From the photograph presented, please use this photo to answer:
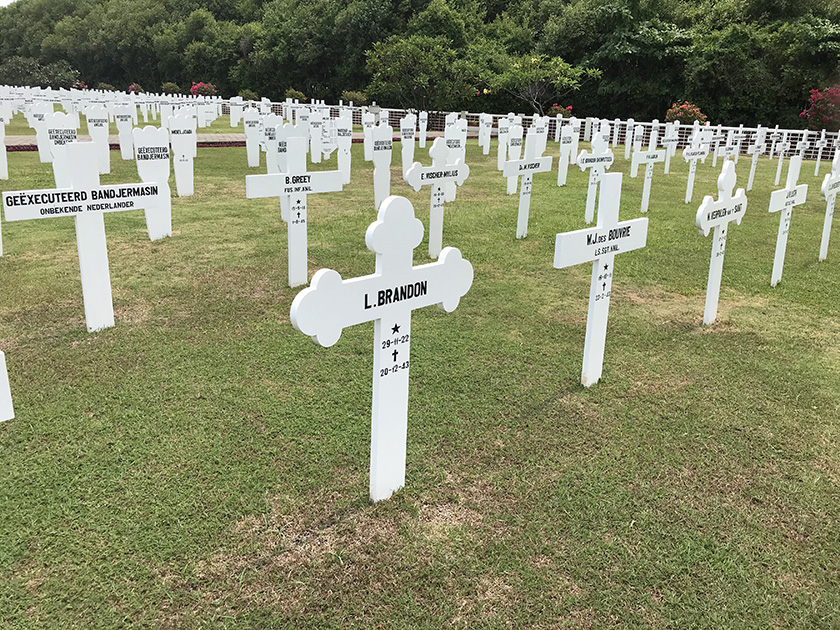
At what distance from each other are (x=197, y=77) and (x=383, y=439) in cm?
5917

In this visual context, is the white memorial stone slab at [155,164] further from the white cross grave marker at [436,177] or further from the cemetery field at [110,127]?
the cemetery field at [110,127]

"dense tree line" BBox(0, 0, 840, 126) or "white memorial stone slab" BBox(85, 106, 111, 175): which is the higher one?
"dense tree line" BBox(0, 0, 840, 126)

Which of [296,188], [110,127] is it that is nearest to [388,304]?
[296,188]

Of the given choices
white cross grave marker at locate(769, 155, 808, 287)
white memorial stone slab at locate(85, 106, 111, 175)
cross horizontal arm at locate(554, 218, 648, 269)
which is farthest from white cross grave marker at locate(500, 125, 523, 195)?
cross horizontal arm at locate(554, 218, 648, 269)

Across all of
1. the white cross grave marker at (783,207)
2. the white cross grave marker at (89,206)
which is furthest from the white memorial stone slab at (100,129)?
the white cross grave marker at (783,207)

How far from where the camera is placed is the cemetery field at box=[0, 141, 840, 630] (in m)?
2.76

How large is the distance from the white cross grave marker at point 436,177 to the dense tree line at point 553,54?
25958 mm

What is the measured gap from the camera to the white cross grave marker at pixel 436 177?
7688 millimetres

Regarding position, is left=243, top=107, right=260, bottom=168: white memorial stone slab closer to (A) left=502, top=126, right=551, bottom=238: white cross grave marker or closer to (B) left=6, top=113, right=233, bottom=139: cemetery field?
(B) left=6, top=113, right=233, bottom=139: cemetery field

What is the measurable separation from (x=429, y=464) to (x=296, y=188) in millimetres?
3658

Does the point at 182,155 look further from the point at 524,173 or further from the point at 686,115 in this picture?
the point at 686,115

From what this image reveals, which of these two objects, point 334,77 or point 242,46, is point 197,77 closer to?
point 242,46

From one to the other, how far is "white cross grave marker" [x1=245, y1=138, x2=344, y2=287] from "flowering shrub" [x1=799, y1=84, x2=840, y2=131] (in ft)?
87.9

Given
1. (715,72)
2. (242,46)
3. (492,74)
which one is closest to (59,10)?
(242,46)
